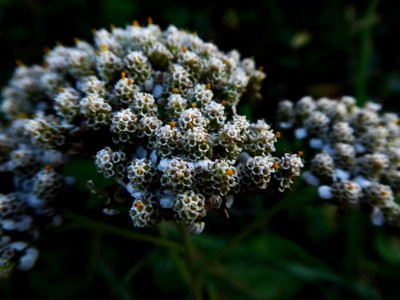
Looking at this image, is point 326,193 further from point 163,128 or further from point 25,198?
point 25,198

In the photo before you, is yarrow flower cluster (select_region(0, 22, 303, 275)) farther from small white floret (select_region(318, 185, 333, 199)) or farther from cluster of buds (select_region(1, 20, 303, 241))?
small white floret (select_region(318, 185, 333, 199))

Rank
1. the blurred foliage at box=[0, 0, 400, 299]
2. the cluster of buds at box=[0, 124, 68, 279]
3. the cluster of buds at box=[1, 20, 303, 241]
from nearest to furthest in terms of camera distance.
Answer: the cluster of buds at box=[1, 20, 303, 241], the cluster of buds at box=[0, 124, 68, 279], the blurred foliage at box=[0, 0, 400, 299]

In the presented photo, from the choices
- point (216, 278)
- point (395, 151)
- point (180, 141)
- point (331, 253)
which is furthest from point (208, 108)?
point (331, 253)

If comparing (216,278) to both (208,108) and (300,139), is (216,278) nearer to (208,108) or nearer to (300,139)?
(300,139)

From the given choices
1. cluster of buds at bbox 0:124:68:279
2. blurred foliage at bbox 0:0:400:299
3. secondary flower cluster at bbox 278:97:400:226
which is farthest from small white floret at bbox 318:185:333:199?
cluster of buds at bbox 0:124:68:279

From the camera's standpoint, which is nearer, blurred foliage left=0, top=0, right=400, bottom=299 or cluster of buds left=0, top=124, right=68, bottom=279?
cluster of buds left=0, top=124, right=68, bottom=279

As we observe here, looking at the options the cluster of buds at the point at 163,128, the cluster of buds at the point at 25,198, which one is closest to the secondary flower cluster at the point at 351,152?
the cluster of buds at the point at 163,128

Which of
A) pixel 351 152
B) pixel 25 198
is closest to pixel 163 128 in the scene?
pixel 25 198
